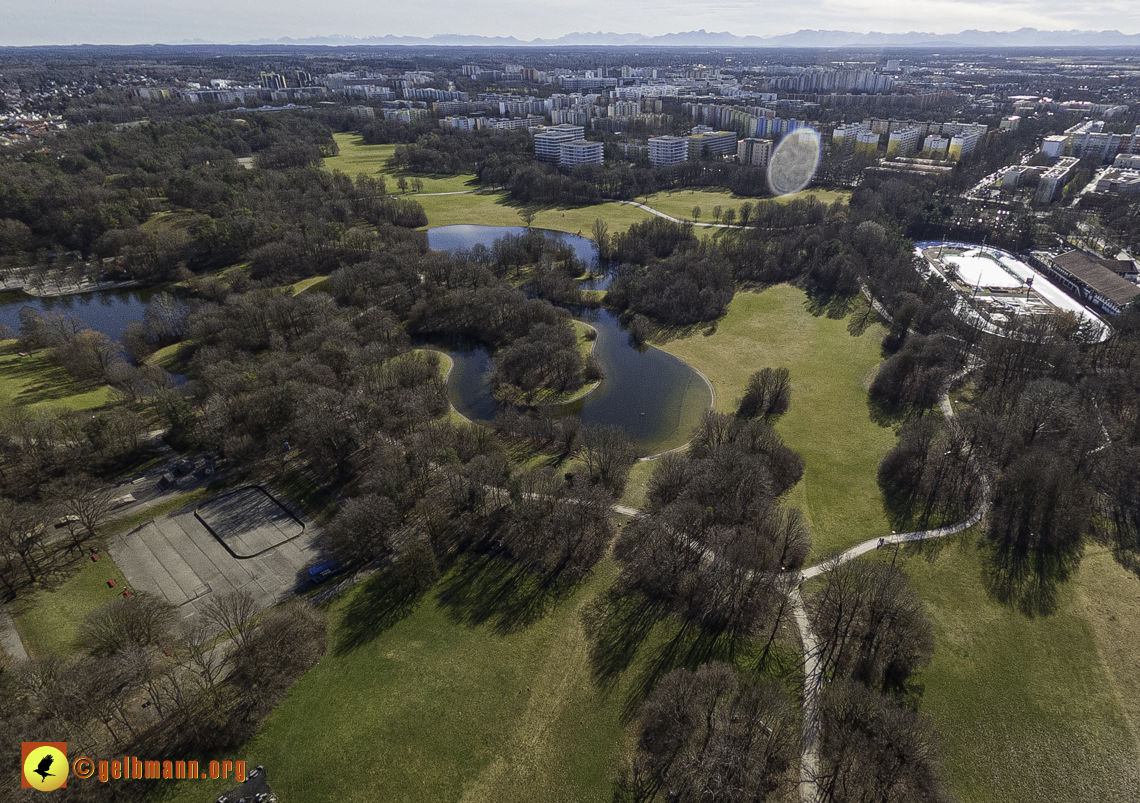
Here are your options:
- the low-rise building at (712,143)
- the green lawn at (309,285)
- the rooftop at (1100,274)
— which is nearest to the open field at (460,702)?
the green lawn at (309,285)

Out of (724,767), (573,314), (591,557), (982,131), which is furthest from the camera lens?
(982,131)

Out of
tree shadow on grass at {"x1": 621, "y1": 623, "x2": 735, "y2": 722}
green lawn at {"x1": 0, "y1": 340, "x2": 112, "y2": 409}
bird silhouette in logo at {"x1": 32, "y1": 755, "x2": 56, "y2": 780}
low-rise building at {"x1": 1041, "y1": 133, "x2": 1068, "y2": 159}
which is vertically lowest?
tree shadow on grass at {"x1": 621, "y1": 623, "x2": 735, "y2": 722}

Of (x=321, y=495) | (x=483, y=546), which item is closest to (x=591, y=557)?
(x=483, y=546)

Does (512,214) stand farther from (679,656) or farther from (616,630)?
(679,656)

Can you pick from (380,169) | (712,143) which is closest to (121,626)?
(380,169)

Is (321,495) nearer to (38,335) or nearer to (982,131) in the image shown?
(38,335)

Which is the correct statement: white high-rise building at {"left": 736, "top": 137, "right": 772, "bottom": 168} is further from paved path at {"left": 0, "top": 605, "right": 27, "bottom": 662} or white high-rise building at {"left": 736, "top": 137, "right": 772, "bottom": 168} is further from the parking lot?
paved path at {"left": 0, "top": 605, "right": 27, "bottom": 662}

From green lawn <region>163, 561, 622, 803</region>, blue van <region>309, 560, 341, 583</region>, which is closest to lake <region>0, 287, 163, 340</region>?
blue van <region>309, 560, 341, 583</region>
